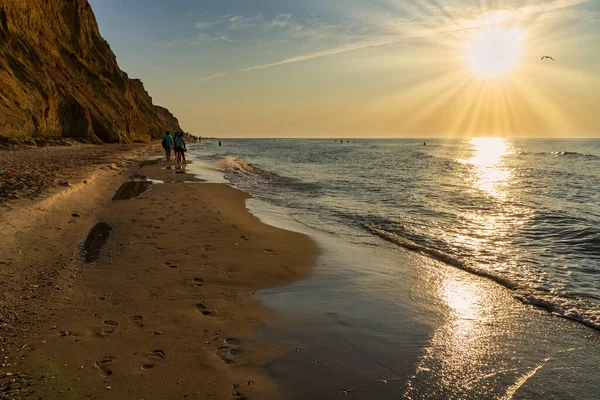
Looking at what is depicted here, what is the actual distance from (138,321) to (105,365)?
2.95 feet

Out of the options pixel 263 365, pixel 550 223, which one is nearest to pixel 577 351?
pixel 263 365

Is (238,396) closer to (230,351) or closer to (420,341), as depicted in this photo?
(230,351)

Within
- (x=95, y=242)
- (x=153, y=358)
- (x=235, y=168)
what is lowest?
(x=95, y=242)

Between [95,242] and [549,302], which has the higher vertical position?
[549,302]

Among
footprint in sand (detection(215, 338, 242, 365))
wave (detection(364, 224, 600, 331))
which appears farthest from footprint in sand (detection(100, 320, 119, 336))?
wave (detection(364, 224, 600, 331))

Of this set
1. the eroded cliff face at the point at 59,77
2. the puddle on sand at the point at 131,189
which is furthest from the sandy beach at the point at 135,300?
the eroded cliff face at the point at 59,77

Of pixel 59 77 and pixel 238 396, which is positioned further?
pixel 59 77

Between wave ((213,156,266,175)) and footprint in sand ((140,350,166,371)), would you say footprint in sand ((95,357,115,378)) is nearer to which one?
footprint in sand ((140,350,166,371))

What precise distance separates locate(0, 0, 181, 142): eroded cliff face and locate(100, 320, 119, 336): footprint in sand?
88.8ft

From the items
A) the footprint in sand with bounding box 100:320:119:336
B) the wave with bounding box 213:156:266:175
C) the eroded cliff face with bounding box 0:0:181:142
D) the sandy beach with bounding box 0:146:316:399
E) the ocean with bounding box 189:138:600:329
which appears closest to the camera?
the sandy beach with bounding box 0:146:316:399

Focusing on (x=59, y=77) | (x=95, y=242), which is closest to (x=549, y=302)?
(x=95, y=242)

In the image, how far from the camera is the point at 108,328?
13.0ft

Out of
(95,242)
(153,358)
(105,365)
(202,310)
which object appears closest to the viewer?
(105,365)

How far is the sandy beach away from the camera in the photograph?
10.3 ft
